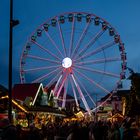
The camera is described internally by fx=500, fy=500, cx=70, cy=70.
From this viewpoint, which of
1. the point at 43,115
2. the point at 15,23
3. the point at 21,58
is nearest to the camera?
the point at 15,23

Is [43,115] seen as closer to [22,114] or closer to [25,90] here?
[25,90]

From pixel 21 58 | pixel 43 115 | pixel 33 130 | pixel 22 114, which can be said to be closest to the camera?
pixel 33 130

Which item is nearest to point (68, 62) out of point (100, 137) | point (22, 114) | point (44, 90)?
point (44, 90)

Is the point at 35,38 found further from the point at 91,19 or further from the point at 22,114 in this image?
the point at 22,114

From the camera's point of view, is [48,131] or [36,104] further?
[36,104]

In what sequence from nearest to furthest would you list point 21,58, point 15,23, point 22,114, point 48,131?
1. point 15,23
2. point 48,131
3. point 22,114
4. point 21,58

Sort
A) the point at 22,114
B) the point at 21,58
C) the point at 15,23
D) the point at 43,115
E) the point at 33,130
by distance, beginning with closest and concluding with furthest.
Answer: the point at 33,130 → the point at 15,23 → the point at 22,114 → the point at 43,115 → the point at 21,58

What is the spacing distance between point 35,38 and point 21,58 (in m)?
2.54

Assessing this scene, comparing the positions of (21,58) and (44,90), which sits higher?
(21,58)

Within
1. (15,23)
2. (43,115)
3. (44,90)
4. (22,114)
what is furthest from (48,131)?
(44,90)

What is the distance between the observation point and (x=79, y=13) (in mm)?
51688

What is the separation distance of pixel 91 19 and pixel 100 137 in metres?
31.0

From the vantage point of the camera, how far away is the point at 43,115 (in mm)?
47125

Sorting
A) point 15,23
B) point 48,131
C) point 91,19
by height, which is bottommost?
point 48,131
